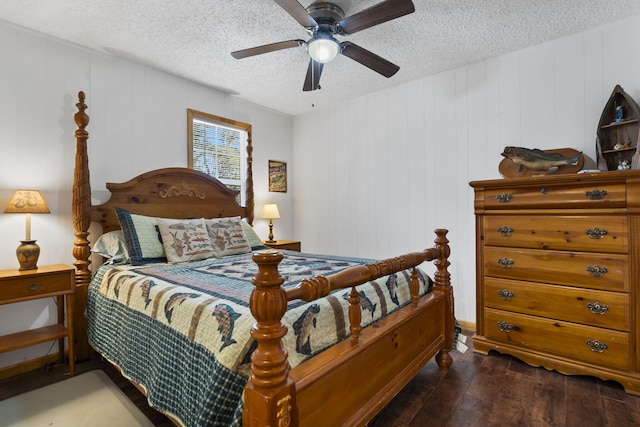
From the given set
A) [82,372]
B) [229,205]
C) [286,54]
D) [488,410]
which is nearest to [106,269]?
[82,372]

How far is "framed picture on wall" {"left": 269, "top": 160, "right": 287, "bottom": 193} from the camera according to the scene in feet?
14.1

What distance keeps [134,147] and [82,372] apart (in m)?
1.87

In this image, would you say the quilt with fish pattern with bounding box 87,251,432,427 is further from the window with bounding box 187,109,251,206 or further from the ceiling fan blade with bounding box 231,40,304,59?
the window with bounding box 187,109,251,206

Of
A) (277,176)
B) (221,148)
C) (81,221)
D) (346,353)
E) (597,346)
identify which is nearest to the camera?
(346,353)

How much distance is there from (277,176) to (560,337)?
11.1 feet

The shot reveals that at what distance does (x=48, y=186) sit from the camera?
8.15ft

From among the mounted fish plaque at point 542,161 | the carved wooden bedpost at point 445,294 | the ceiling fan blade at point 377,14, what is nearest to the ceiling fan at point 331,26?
the ceiling fan blade at point 377,14

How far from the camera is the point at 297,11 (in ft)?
5.83

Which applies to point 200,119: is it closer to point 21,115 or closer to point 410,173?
point 21,115

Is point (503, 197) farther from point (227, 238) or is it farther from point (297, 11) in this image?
point (227, 238)

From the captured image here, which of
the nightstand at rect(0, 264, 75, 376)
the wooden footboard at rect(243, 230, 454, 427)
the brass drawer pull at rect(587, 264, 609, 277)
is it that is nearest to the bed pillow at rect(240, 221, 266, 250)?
the nightstand at rect(0, 264, 75, 376)

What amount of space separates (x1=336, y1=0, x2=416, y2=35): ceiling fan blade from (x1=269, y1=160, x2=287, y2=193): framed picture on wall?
2.47 metres

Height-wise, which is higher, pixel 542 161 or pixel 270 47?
pixel 270 47

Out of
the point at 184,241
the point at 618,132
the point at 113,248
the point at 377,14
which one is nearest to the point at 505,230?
the point at 618,132
